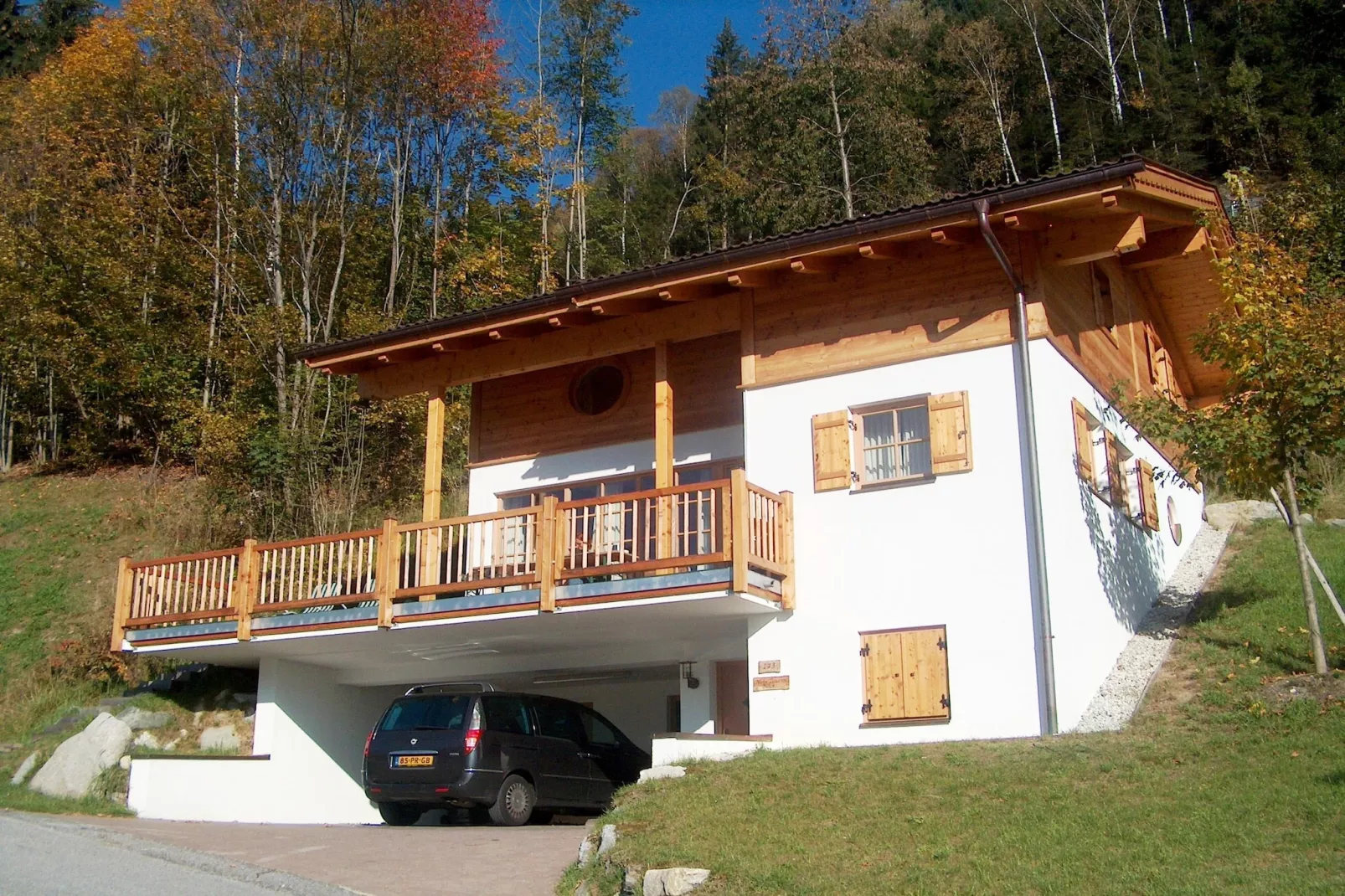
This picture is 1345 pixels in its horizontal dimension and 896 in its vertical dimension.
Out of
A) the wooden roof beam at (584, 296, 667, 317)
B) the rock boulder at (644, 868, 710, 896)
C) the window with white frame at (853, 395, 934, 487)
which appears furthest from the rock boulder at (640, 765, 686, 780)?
the wooden roof beam at (584, 296, 667, 317)

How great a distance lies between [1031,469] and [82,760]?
45.2 feet

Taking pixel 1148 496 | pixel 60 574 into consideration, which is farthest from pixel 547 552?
pixel 60 574

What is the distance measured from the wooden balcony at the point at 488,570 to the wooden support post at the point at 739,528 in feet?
0.04

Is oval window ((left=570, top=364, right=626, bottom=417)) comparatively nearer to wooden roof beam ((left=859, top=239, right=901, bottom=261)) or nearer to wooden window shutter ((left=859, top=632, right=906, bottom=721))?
wooden roof beam ((left=859, top=239, right=901, bottom=261))

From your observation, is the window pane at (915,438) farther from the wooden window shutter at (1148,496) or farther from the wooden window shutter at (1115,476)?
the wooden window shutter at (1148,496)

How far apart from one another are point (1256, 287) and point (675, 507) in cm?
722

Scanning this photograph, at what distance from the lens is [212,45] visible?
3272 centimetres

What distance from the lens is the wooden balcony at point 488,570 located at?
14016 mm

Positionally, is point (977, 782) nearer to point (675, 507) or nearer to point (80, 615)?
point (675, 507)

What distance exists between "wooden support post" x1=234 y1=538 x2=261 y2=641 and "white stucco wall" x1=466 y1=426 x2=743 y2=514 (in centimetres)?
334

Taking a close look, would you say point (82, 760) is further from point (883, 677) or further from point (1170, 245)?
point (1170, 245)

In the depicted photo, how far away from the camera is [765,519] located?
1455cm

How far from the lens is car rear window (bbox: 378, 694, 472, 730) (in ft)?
46.8

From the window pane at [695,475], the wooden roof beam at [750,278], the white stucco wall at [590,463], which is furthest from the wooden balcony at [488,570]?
the wooden roof beam at [750,278]
